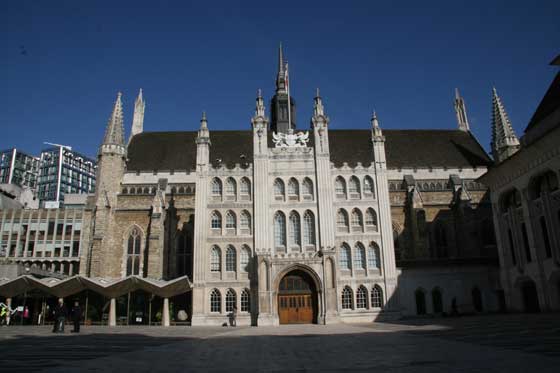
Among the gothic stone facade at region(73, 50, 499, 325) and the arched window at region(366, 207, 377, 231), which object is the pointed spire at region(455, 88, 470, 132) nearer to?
the gothic stone facade at region(73, 50, 499, 325)

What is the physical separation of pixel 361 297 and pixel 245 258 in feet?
35.0

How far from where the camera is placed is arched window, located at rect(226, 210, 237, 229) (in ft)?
130

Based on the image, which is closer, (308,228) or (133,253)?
(308,228)

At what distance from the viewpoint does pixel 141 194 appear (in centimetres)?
4853

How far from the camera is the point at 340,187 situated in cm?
4094

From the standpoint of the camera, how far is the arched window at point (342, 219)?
39844 millimetres

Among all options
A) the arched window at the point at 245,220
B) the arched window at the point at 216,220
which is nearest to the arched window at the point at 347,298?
the arched window at the point at 245,220

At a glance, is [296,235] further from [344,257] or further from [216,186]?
[216,186]

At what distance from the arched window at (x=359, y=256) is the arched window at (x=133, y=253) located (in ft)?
72.8

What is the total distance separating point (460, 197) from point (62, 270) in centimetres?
5193

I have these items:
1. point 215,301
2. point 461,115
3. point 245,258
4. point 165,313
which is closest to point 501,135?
point 461,115

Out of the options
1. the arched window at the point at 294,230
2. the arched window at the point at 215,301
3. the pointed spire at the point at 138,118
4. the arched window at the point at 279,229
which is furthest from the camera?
the pointed spire at the point at 138,118

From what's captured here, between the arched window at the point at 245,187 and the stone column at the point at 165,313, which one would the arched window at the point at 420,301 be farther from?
the stone column at the point at 165,313

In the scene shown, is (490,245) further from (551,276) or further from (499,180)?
(551,276)
